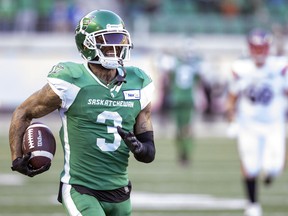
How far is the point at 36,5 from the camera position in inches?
857

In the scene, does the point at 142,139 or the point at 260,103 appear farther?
the point at 260,103

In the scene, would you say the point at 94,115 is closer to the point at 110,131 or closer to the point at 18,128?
the point at 110,131

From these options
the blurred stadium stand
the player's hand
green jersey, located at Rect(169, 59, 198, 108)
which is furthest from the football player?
the blurred stadium stand

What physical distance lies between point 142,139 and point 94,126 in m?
0.27

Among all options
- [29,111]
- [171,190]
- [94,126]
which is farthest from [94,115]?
[171,190]

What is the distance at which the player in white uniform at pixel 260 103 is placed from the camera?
28.0 feet

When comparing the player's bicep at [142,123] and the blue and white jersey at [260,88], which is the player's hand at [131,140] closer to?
the player's bicep at [142,123]

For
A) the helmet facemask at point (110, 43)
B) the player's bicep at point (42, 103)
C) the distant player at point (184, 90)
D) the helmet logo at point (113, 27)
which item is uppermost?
the helmet logo at point (113, 27)

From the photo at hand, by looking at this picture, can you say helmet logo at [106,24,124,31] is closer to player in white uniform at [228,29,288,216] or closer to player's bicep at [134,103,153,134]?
player's bicep at [134,103,153,134]

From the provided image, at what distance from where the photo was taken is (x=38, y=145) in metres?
4.82

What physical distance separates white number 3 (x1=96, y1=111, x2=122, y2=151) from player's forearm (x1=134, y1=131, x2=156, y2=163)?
0.45 ft

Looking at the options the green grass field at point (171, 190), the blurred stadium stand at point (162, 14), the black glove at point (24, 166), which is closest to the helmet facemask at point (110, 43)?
the black glove at point (24, 166)

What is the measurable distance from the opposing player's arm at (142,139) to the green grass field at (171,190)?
3245mm

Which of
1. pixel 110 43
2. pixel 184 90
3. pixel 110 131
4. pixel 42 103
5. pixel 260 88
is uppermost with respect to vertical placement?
pixel 110 43
